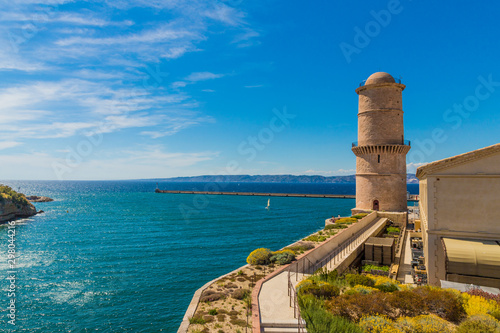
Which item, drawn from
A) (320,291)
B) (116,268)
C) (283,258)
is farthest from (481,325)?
(116,268)

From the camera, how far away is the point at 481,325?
8.44 m

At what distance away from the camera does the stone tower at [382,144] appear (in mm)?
37719

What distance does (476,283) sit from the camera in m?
13.6

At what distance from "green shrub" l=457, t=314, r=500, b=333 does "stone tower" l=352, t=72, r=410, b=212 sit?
103 ft

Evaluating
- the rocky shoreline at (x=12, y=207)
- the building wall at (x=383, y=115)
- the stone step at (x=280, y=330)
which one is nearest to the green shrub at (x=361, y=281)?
the stone step at (x=280, y=330)

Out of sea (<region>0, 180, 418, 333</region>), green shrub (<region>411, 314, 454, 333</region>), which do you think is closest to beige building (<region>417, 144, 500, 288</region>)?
green shrub (<region>411, 314, 454, 333</region>)

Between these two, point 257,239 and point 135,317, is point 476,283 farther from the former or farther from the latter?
point 257,239

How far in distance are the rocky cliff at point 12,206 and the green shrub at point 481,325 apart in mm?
76885

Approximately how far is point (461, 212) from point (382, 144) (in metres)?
23.2

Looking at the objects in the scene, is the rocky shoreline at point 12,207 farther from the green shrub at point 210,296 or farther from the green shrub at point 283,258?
the green shrub at point 210,296

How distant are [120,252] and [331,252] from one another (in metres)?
25.0

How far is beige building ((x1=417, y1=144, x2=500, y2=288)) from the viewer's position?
1437cm

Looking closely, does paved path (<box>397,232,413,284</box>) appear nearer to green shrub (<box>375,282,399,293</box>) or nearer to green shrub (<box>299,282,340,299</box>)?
green shrub (<box>375,282,399,293</box>)

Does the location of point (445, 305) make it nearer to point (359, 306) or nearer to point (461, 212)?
point (359, 306)
